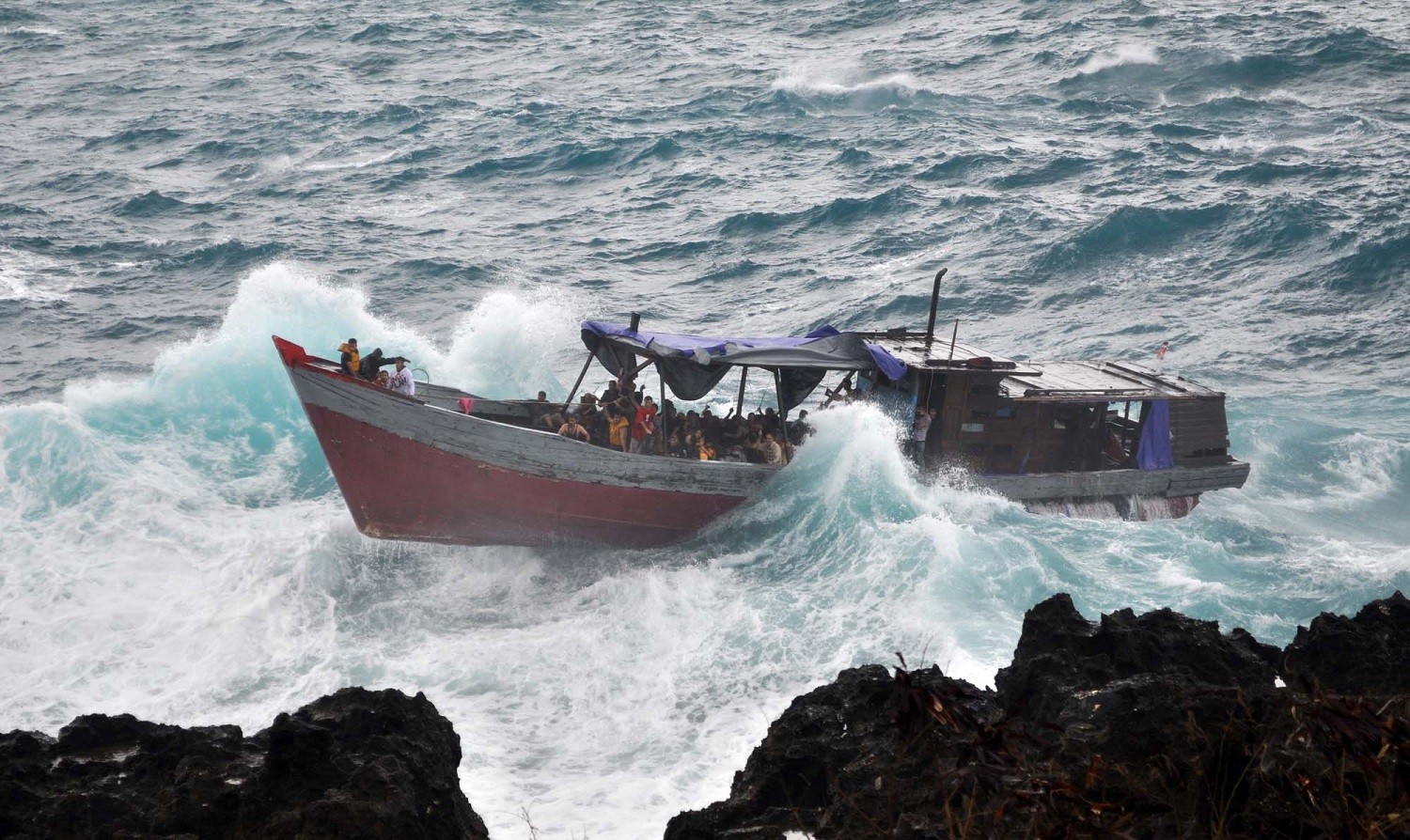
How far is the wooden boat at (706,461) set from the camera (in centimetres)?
1745

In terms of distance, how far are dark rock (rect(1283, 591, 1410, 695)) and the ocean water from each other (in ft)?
18.3

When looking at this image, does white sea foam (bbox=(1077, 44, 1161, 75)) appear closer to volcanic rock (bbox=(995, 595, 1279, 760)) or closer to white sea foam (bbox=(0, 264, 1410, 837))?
white sea foam (bbox=(0, 264, 1410, 837))

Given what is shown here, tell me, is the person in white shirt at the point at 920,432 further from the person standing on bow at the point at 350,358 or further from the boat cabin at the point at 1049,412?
the person standing on bow at the point at 350,358

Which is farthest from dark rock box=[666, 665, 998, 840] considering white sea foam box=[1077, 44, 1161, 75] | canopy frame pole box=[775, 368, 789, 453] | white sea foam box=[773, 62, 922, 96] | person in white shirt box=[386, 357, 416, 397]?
white sea foam box=[1077, 44, 1161, 75]

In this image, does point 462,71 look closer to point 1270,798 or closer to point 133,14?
point 133,14

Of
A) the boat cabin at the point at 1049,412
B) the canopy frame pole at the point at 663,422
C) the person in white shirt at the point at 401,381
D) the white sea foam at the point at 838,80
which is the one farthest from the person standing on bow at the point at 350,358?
the white sea foam at the point at 838,80

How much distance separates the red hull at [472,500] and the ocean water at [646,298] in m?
0.43

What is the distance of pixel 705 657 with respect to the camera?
47.8 ft

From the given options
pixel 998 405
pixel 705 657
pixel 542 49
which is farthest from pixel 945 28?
pixel 705 657

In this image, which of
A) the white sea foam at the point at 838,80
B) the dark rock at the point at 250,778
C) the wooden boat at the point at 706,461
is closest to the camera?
the dark rock at the point at 250,778

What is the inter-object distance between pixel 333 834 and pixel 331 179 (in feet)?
118

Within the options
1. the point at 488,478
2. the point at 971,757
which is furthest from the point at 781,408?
the point at 971,757

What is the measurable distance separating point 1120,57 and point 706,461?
3204cm

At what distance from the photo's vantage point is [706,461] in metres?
18.2
